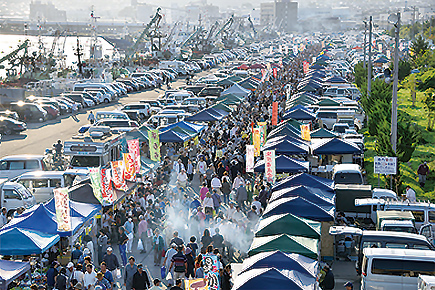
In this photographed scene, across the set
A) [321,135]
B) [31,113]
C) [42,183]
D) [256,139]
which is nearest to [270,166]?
[256,139]

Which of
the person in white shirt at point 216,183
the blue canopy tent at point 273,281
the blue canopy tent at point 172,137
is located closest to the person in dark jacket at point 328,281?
the blue canopy tent at point 273,281

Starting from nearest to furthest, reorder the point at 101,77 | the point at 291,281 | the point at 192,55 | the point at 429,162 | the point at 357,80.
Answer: the point at 291,281
the point at 429,162
the point at 357,80
the point at 101,77
the point at 192,55

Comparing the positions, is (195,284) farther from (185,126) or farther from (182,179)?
(185,126)

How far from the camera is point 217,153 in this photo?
82.1ft

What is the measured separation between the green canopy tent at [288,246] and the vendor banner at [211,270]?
50.4 inches

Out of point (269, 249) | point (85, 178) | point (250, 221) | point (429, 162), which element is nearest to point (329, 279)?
point (269, 249)

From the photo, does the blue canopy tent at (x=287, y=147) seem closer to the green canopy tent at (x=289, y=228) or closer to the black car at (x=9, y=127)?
the green canopy tent at (x=289, y=228)

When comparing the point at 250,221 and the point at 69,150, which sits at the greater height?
the point at 69,150

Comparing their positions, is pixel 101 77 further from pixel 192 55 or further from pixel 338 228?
pixel 338 228

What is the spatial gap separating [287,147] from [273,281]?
41.5 ft

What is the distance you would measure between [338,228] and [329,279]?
2.59m

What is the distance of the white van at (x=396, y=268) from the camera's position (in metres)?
12.4

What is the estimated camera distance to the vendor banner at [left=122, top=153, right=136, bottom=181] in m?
20.2

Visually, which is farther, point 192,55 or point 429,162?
point 192,55
